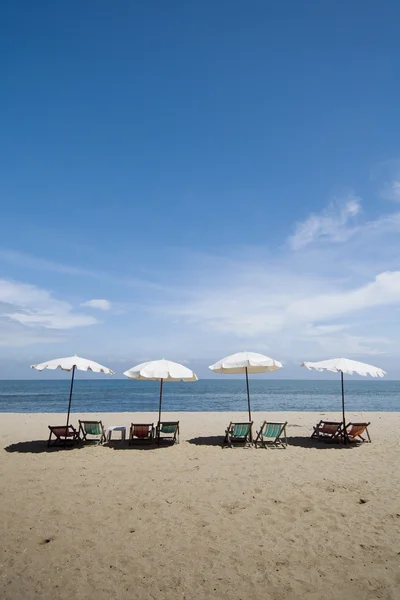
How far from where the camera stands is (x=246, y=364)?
1033 centimetres

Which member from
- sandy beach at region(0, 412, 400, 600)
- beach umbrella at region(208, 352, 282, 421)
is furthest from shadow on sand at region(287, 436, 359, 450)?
beach umbrella at region(208, 352, 282, 421)

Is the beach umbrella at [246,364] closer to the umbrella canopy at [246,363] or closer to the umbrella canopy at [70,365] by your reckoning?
the umbrella canopy at [246,363]

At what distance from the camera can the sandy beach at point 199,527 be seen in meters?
3.74

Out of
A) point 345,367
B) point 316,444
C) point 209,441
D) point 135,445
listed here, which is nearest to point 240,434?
point 209,441

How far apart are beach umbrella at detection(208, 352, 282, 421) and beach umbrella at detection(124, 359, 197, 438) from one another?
856 millimetres

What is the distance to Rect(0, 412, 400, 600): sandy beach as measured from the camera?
3.74 meters

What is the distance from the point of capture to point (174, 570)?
13.0 ft

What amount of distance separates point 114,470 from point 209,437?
185 inches

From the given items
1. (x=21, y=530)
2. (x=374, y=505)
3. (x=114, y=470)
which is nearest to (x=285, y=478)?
(x=374, y=505)

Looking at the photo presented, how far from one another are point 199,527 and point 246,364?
558 cm

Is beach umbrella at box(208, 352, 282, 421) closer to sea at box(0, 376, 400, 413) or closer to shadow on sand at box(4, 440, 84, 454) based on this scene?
shadow on sand at box(4, 440, 84, 454)

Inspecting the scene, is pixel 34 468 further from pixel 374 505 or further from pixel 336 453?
pixel 336 453

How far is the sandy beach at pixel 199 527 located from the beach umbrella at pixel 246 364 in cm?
241

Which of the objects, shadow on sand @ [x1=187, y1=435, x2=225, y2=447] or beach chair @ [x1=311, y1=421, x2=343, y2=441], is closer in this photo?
shadow on sand @ [x1=187, y1=435, x2=225, y2=447]
